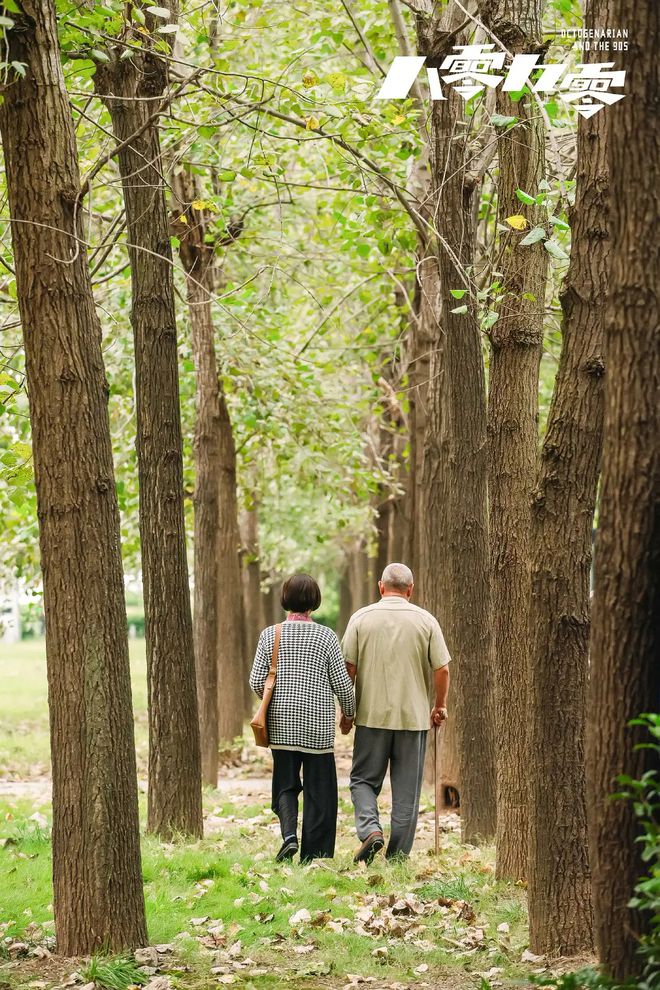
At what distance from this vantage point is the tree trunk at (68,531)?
5.80m

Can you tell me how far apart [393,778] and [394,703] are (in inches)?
23.2

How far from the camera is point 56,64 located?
5.89 m

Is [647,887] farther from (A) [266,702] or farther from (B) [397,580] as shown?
(B) [397,580]

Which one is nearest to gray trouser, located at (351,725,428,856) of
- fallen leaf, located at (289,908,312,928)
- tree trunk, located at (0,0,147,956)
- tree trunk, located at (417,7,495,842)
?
tree trunk, located at (417,7,495,842)

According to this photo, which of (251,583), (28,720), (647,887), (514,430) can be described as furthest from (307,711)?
(28,720)

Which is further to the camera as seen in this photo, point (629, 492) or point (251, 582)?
point (251, 582)

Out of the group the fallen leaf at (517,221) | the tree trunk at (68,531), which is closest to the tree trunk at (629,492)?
the fallen leaf at (517,221)

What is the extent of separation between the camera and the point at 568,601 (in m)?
5.79

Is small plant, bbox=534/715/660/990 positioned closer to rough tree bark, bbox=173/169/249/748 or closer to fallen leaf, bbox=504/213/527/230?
fallen leaf, bbox=504/213/527/230

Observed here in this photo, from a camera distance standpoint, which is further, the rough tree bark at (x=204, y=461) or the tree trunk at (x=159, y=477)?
the rough tree bark at (x=204, y=461)

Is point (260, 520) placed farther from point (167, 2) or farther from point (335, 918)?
point (335, 918)

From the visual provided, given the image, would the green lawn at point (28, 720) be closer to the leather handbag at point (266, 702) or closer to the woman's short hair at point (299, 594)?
the leather handbag at point (266, 702)

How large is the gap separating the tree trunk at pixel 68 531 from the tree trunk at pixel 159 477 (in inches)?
116

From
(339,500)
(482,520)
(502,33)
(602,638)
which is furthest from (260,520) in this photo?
(602,638)
